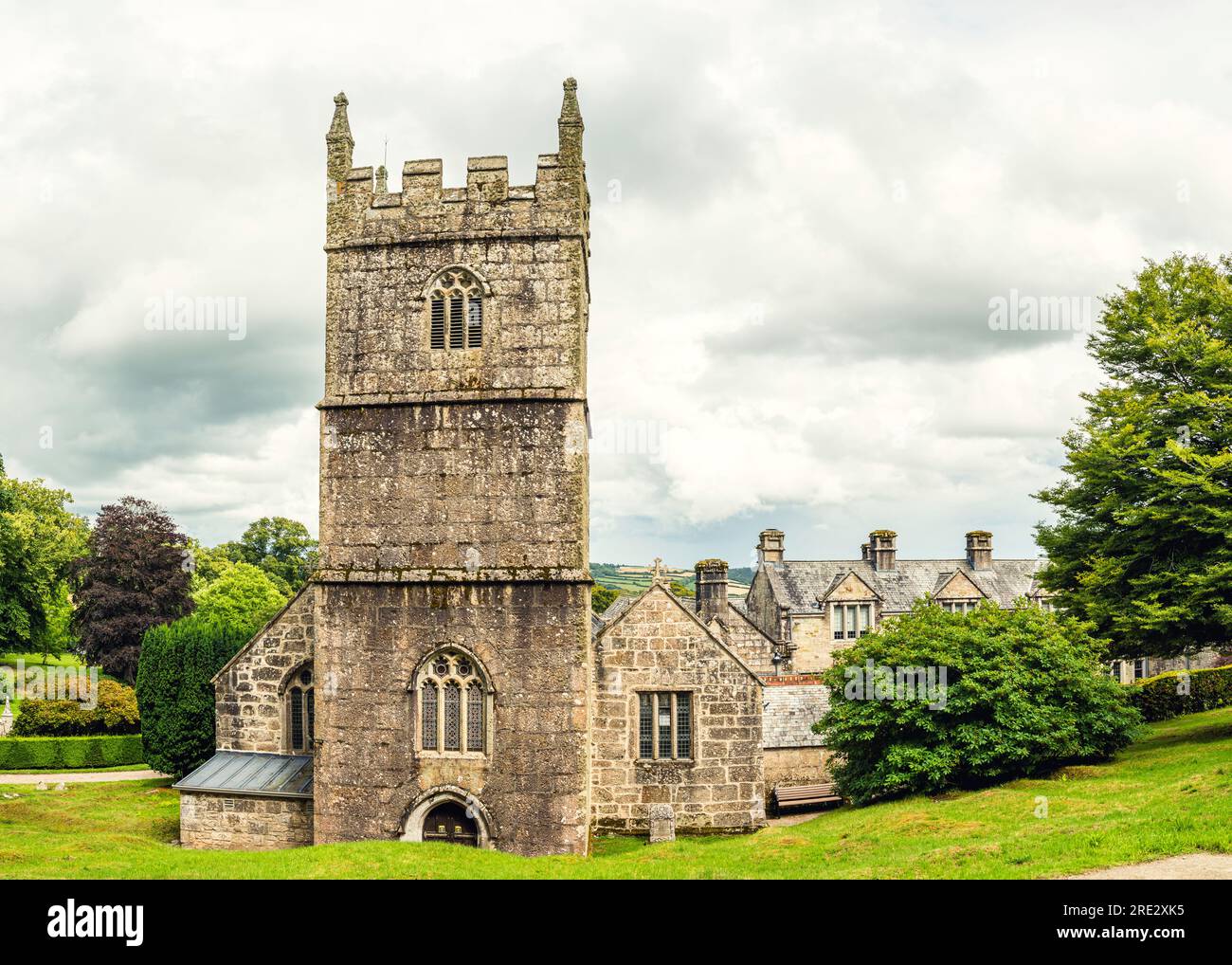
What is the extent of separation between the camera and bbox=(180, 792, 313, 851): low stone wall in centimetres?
2089

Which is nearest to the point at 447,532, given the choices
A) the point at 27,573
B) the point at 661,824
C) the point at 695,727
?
the point at 695,727

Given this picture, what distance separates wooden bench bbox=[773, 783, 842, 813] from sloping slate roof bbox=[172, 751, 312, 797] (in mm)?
15844

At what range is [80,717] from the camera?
40625mm

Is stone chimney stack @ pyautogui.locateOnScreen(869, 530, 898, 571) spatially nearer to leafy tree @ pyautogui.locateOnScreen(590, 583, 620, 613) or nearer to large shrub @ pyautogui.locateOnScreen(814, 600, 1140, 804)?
leafy tree @ pyautogui.locateOnScreen(590, 583, 620, 613)

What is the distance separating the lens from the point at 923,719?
2292 cm

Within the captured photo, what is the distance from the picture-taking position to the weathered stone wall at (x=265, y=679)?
2253cm

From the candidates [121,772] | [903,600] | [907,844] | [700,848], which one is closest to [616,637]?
[700,848]

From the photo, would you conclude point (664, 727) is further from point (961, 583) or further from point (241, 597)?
point (241, 597)

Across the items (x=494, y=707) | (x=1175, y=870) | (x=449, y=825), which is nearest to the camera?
(x=1175, y=870)

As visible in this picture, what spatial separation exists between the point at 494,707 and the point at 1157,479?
1983cm

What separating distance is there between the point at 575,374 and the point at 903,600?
41.9 meters

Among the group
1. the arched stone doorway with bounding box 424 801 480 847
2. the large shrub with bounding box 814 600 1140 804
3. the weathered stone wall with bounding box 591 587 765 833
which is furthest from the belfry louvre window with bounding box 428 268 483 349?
the large shrub with bounding box 814 600 1140 804

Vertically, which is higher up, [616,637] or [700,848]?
[616,637]
